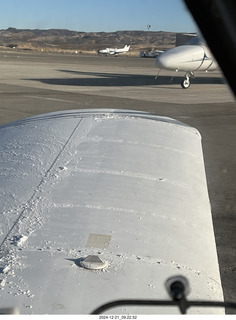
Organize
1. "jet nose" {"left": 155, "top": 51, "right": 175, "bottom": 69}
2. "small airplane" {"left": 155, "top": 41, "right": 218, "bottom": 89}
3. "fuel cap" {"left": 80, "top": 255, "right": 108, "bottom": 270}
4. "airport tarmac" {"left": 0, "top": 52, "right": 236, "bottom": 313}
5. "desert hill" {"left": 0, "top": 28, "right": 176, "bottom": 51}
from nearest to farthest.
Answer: "fuel cap" {"left": 80, "top": 255, "right": 108, "bottom": 270} < "desert hill" {"left": 0, "top": 28, "right": 176, "bottom": 51} < "airport tarmac" {"left": 0, "top": 52, "right": 236, "bottom": 313} < "small airplane" {"left": 155, "top": 41, "right": 218, "bottom": 89} < "jet nose" {"left": 155, "top": 51, "right": 175, "bottom": 69}

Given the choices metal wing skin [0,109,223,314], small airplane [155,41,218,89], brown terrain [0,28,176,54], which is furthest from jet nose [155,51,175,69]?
metal wing skin [0,109,223,314]

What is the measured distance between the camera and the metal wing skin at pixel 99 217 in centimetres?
216

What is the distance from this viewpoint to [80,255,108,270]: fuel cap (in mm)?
2293

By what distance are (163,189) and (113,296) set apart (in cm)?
153

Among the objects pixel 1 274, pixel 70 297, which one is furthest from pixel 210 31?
pixel 1 274

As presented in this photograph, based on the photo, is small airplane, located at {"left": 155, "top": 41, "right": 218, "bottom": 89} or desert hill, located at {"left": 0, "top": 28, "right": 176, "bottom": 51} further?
small airplane, located at {"left": 155, "top": 41, "right": 218, "bottom": 89}

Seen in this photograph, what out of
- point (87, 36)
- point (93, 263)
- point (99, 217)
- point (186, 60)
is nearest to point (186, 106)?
point (186, 60)

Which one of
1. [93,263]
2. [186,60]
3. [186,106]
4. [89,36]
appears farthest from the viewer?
[186,60]

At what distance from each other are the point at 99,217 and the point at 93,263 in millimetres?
618

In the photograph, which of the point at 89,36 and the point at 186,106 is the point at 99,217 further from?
the point at 186,106

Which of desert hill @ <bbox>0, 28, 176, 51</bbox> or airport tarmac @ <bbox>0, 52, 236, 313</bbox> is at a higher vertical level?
airport tarmac @ <bbox>0, 52, 236, 313</bbox>

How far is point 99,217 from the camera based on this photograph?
9.57ft

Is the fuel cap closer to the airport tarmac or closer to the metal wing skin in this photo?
the metal wing skin

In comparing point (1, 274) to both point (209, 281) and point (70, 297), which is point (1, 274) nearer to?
point (70, 297)
